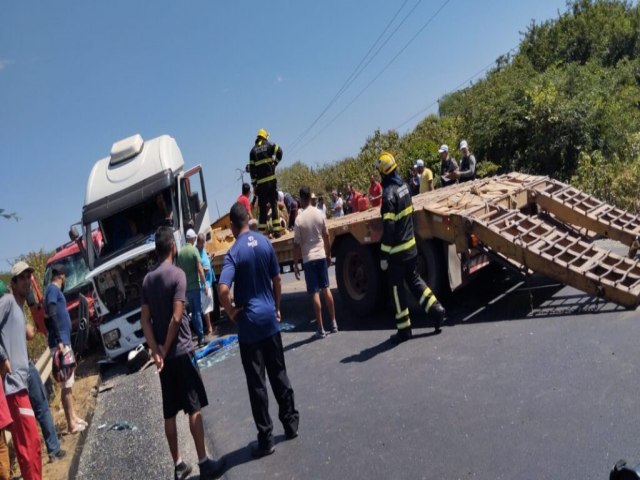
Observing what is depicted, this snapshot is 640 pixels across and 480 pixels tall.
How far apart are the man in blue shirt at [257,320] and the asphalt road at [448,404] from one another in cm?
40

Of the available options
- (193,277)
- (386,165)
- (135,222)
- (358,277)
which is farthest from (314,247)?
(135,222)

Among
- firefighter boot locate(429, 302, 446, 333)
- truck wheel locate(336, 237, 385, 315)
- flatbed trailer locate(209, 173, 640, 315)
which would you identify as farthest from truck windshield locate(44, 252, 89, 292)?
firefighter boot locate(429, 302, 446, 333)

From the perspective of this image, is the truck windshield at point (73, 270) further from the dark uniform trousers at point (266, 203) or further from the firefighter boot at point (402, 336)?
the firefighter boot at point (402, 336)

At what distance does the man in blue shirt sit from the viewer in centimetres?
488

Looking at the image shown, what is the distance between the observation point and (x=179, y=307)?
15.4 ft

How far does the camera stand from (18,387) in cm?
495

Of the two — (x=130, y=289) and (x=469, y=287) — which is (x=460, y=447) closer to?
(x=469, y=287)

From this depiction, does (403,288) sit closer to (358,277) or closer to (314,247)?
(314,247)

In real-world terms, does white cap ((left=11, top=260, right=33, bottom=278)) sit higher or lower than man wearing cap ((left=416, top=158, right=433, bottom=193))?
lower

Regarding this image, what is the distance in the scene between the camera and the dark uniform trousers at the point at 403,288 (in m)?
6.88

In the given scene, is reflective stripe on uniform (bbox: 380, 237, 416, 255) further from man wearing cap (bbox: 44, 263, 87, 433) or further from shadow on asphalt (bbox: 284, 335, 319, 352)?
man wearing cap (bbox: 44, 263, 87, 433)

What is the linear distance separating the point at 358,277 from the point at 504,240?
7.95ft

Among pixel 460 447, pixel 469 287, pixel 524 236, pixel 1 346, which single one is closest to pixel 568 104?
pixel 469 287

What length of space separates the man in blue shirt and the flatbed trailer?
2.93 metres
